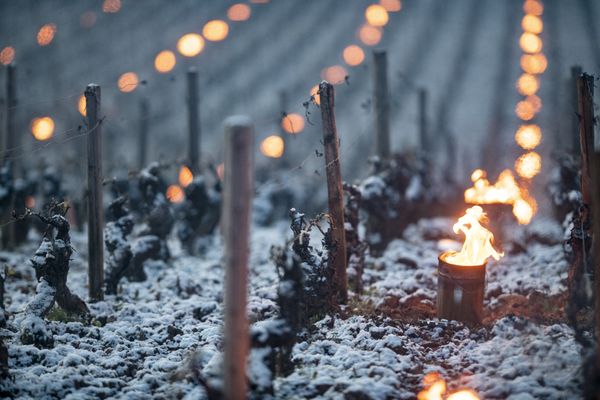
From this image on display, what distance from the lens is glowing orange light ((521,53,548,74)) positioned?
1457 inches

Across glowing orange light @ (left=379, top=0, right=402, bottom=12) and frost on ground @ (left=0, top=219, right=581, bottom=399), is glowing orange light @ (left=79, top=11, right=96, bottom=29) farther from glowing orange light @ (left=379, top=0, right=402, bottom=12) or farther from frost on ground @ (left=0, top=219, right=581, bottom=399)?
frost on ground @ (left=0, top=219, right=581, bottom=399)

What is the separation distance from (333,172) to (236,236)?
4.16m

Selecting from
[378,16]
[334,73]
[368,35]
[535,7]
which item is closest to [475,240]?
[535,7]

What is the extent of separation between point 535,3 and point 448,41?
329 inches

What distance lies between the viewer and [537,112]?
3469 centimetres

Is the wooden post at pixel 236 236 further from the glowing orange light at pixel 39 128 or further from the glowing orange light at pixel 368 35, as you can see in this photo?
the glowing orange light at pixel 368 35

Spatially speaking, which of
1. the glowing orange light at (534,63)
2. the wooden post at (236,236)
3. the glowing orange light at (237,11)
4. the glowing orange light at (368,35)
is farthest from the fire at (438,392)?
the glowing orange light at (237,11)

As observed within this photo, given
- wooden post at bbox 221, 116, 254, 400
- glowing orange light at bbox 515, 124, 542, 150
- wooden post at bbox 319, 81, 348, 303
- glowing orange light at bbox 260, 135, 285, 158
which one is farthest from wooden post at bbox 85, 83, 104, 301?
glowing orange light at bbox 260, 135, 285, 158

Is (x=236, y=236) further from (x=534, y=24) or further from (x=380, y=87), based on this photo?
(x=534, y=24)

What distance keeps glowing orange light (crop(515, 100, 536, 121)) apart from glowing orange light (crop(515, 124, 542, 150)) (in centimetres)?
247

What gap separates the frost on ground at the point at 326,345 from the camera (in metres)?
5.87

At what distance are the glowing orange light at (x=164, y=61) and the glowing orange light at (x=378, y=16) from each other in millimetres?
16767

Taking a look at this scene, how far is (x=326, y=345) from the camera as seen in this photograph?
6.89 metres

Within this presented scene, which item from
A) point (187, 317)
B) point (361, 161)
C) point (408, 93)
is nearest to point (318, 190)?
point (361, 161)
